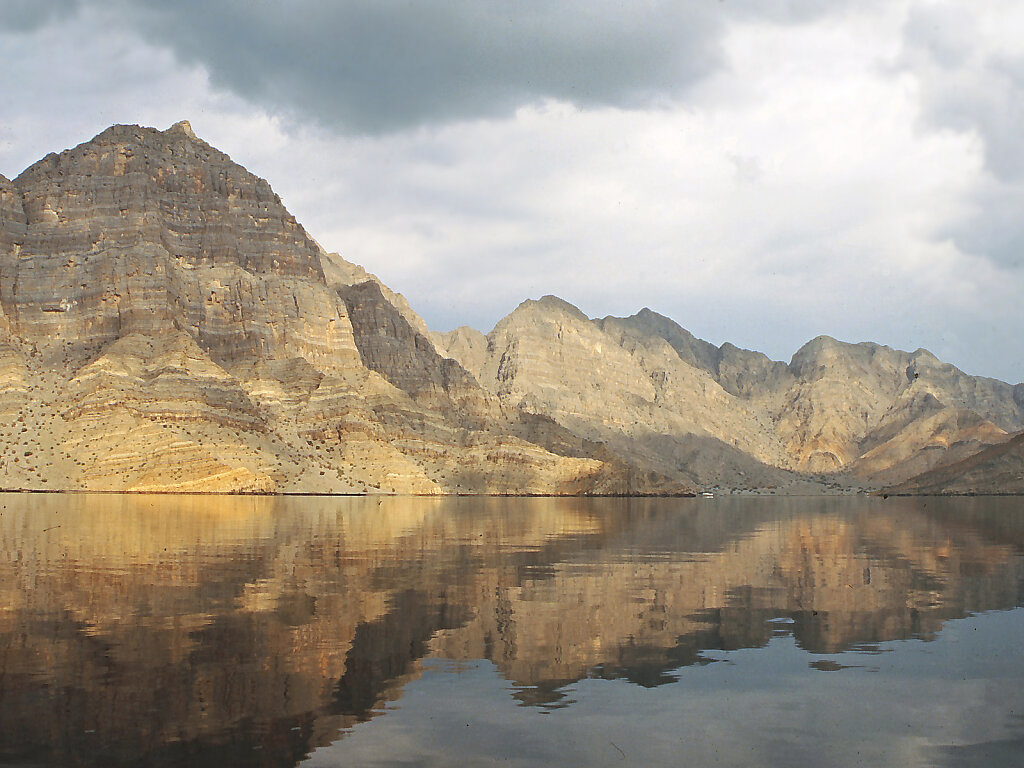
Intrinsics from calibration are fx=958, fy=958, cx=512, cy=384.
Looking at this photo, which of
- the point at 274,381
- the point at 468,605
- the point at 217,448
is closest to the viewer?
the point at 468,605

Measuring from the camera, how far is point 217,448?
13825cm

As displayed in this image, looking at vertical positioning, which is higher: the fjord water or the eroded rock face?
the eroded rock face

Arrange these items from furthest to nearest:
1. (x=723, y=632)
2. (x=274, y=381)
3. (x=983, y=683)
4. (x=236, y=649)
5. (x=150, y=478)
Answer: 1. (x=274, y=381)
2. (x=150, y=478)
3. (x=723, y=632)
4. (x=236, y=649)
5. (x=983, y=683)

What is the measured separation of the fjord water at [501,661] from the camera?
13203mm

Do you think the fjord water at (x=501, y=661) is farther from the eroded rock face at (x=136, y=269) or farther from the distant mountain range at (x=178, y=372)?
the eroded rock face at (x=136, y=269)

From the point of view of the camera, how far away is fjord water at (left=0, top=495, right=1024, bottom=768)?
13.2 meters

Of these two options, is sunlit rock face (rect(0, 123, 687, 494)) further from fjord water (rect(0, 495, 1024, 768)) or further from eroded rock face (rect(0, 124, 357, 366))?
fjord water (rect(0, 495, 1024, 768))

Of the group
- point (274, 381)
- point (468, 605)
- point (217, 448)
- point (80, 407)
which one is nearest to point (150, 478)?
point (217, 448)

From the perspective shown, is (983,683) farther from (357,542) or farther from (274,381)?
(274,381)

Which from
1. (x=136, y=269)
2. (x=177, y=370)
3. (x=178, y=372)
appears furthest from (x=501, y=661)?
(x=136, y=269)

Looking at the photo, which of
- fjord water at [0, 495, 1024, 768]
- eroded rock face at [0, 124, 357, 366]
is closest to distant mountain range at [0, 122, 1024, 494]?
eroded rock face at [0, 124, 357, 366]

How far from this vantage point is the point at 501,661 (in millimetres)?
18469

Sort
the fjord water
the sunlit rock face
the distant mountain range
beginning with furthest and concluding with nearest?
the sunlit rock face → the distant mountain range → the fjord water

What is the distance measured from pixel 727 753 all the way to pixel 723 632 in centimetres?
926
